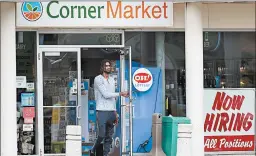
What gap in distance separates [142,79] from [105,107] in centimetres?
111

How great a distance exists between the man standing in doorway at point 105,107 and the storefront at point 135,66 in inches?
8.1

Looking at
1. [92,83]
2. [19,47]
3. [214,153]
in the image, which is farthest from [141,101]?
[19,47]

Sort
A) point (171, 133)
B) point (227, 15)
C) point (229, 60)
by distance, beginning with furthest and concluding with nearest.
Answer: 1. point (229, 60)
2. point (227, 15)
3. point (171, 133)

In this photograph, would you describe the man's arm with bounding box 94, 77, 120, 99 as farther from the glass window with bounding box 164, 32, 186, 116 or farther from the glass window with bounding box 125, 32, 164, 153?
the glass window with bounding box 164, 32, 186, 116

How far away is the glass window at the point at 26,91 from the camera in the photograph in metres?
12.5

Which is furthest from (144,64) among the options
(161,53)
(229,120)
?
(229,120)

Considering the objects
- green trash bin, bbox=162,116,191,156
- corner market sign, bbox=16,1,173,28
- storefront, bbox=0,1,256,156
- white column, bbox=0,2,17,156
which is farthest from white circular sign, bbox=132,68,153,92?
white column, bbox=0,2,17,156

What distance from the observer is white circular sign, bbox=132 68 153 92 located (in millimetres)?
12938

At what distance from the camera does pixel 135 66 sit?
42.6ft

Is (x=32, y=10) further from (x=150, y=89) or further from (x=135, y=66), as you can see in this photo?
(x=150, y=89)

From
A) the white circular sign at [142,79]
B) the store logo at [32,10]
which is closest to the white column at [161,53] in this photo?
the white circular sign at [142,79]

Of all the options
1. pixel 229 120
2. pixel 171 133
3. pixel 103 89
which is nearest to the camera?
pixel 171 133

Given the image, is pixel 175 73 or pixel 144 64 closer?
pixel 144 64

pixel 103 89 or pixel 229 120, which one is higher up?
pixel 103 89
